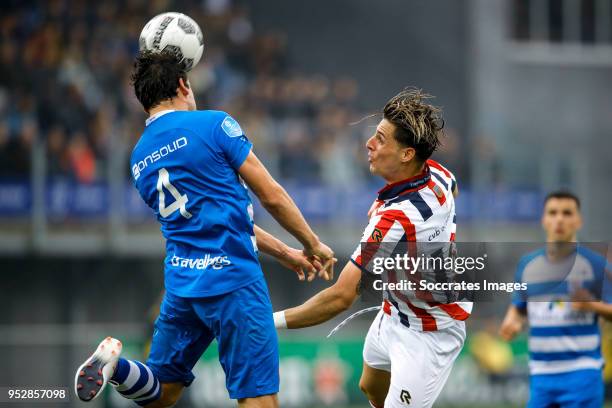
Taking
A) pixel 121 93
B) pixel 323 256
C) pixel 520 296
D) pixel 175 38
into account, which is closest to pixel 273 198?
pixel 323 256

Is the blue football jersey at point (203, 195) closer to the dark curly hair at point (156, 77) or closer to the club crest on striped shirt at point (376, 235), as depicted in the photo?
the dark curly hair at point (156, 77)

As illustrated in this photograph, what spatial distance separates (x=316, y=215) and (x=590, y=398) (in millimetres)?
9214

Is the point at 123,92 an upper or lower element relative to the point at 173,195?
upper

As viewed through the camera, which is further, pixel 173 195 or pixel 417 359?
pixel 417 359

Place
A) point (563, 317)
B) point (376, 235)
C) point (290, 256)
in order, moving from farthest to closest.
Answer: point (563, 317), point (290, 256), point (376, 235)

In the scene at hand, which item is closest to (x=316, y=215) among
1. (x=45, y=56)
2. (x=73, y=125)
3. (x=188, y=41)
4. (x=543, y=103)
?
(x=73, y=125)

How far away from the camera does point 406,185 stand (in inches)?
225

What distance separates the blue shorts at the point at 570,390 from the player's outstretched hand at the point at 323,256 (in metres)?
2.39

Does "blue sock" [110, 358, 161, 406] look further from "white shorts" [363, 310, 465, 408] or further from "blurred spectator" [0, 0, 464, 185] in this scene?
"blurred spectator" [0, 0, 464, 185]

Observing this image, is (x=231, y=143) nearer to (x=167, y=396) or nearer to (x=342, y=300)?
(x=342, y=300)

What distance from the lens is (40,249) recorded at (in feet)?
48.7

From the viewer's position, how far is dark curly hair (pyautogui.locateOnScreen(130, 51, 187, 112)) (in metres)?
5.39

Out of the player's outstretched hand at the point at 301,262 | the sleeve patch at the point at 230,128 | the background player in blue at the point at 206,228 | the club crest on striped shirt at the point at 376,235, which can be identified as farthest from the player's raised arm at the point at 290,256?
the sleeve patch at the point at 230,128

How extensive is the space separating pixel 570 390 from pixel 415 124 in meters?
2.60
